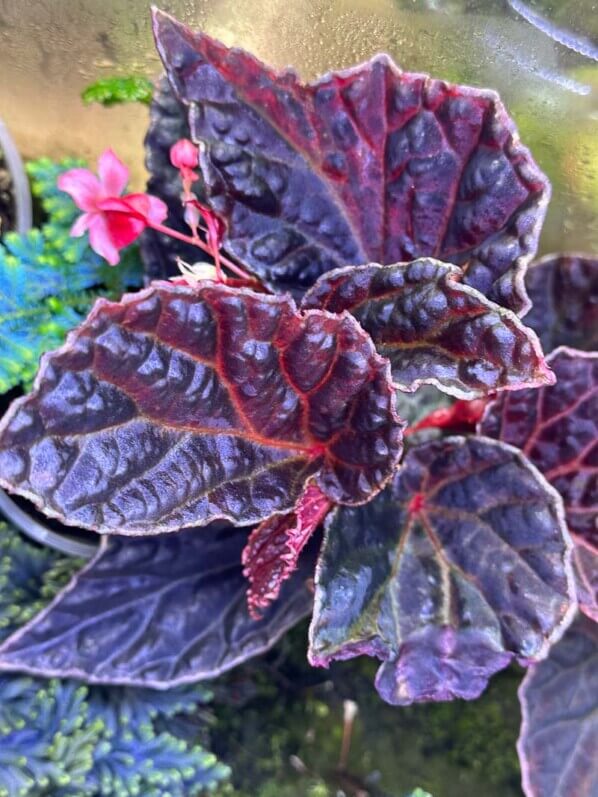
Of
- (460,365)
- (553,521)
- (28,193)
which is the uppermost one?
(460,365)

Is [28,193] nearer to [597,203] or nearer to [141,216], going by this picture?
[141,216]

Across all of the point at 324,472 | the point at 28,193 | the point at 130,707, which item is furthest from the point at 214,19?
the point at 130,707

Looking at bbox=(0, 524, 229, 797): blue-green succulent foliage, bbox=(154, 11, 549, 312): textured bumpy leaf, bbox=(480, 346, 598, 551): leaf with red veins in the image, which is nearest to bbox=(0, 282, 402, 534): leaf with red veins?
bbox=(154, 11, 549, 312): textured bumpy leaf

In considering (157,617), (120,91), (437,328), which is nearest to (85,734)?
(157,617)

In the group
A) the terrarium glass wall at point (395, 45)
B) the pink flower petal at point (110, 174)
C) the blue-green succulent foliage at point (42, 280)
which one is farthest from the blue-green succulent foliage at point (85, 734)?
the terrarium glass wall at point (395, 45)

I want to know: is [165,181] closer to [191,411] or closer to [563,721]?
[191,411]

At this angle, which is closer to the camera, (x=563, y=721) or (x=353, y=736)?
(x=563, y=721)
